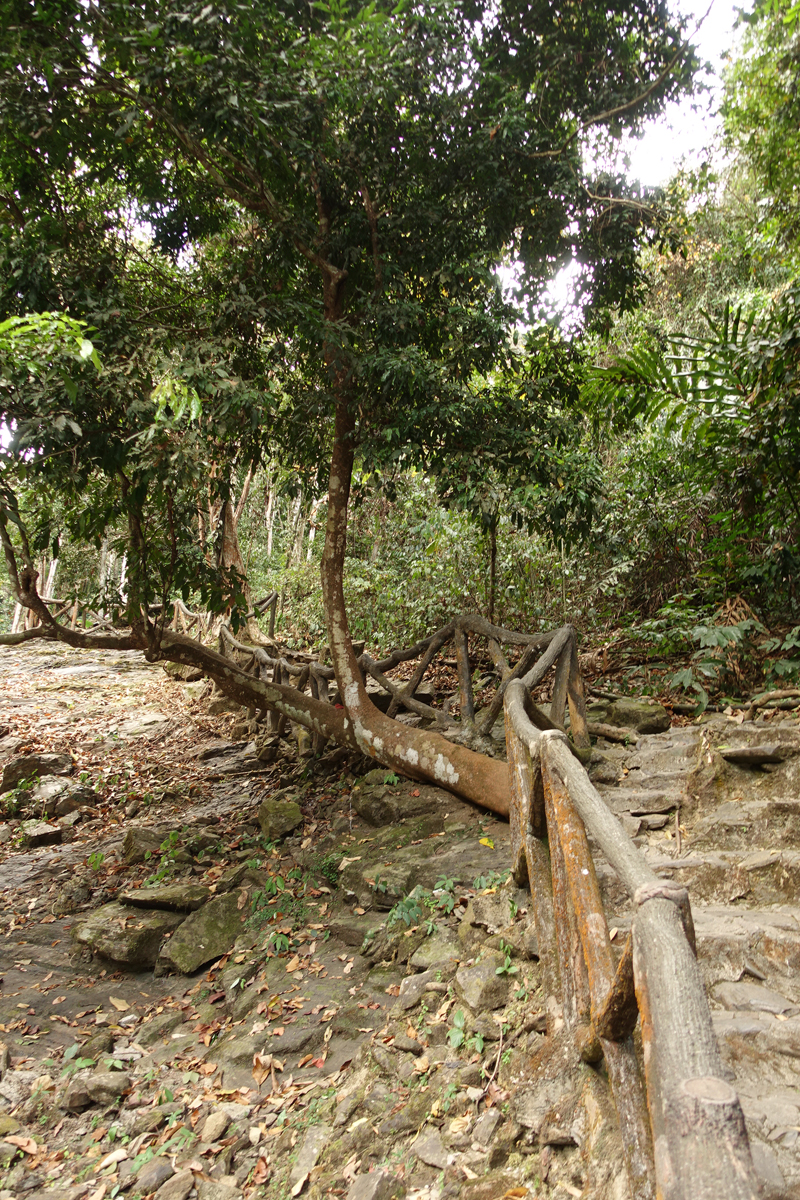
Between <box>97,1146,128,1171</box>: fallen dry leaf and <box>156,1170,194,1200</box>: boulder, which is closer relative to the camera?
<box>156,1170,194,1200</box>: boulder

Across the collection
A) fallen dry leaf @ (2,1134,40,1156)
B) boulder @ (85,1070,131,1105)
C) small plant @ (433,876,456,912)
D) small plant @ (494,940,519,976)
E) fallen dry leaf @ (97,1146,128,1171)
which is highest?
small plant @ (494,940,519,976)

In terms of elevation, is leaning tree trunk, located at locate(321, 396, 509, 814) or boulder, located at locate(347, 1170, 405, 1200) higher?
leaning tree trunk, located at locate(321, 396, 509, 814)

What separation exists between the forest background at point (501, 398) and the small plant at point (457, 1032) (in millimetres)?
3404

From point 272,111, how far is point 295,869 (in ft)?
19.1

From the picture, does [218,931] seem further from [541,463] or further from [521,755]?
[541,463]

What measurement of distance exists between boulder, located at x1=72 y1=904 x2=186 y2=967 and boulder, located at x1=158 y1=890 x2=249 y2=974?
0.17 m

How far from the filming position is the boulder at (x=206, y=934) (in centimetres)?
491

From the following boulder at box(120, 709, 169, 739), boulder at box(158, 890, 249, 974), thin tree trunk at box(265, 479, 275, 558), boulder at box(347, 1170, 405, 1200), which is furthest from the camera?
thin tree trunk at box(265, 479, 275, 558)

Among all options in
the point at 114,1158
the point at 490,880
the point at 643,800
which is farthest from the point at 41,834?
the point at 643,800

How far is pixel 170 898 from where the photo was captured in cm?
555

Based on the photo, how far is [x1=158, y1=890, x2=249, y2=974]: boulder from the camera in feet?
16.1

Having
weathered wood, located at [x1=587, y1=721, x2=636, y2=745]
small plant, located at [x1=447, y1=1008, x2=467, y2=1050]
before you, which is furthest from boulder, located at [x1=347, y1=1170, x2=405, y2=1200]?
weathered wood, located at [x1=587, y1=721, x2=636, y2=745]

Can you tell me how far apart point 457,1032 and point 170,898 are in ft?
11.0

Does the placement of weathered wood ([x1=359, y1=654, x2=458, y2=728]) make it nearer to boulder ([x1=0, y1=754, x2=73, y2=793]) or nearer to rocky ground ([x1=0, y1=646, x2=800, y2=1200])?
rocky ground ([x1=0, y1=646, x2=800, y2=1200])
